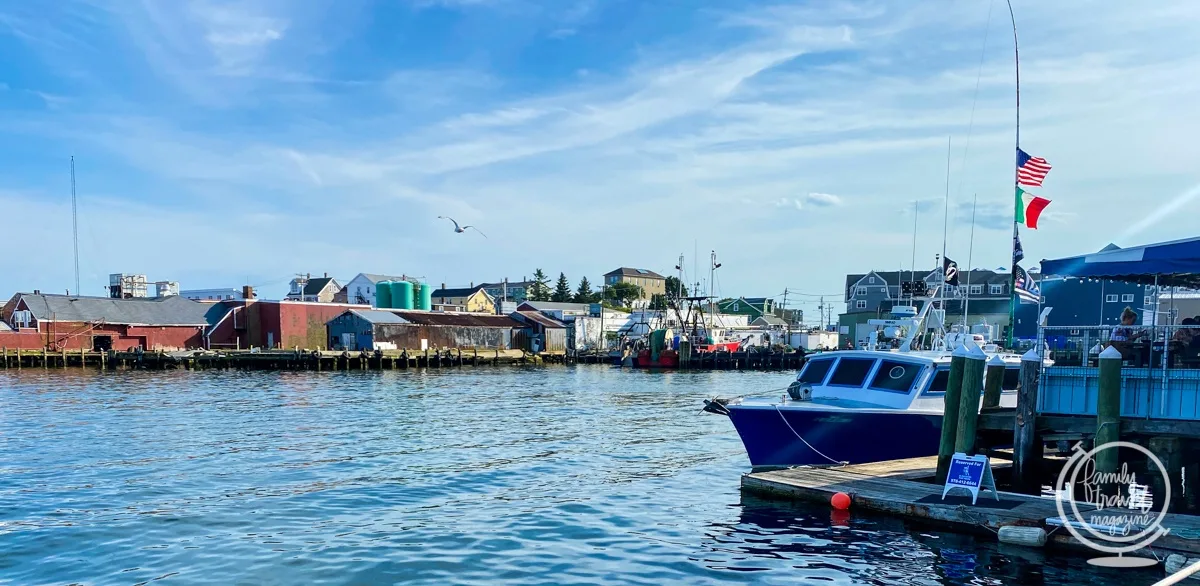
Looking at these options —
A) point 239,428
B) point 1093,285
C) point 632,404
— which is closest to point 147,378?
point 239,428

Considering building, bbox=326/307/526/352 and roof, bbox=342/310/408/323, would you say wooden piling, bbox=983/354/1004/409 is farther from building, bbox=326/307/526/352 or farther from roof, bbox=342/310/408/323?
roof, bbox=342/310/408/323

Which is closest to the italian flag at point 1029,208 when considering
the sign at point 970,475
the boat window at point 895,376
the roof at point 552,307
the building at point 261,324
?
the boat window at point 895,376

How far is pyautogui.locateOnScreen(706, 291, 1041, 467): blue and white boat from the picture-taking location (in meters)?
18.1

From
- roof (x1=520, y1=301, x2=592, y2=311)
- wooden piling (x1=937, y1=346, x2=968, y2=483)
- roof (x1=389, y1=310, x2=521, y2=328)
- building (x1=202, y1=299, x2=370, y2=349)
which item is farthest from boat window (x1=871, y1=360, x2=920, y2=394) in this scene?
roof (x1=520, y1=301, x2=592, y2=311)

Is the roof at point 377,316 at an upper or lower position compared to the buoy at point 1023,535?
upper

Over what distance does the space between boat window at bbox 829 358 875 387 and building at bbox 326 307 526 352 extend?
56.8m

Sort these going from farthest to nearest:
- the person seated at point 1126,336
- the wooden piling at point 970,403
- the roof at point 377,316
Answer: the roof at point 377,316 < the person seated at point 1126,336 < the wooden piling at point 970,403

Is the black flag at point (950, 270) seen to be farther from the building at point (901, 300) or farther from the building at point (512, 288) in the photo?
the building at point (512, 288)

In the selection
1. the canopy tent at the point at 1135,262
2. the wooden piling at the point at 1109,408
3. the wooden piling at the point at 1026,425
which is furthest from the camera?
the wooden piling at the point at 1026,425

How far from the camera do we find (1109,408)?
542 inches

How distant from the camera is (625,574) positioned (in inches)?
469

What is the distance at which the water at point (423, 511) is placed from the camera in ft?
39.2

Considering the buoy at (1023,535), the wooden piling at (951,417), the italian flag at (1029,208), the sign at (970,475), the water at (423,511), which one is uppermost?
the italian flag at (1029,208)

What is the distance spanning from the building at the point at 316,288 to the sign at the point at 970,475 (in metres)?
104
